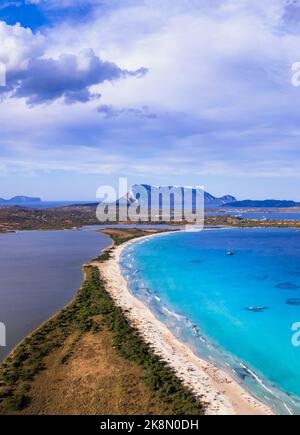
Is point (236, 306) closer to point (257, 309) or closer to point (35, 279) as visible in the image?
point (257, 309)

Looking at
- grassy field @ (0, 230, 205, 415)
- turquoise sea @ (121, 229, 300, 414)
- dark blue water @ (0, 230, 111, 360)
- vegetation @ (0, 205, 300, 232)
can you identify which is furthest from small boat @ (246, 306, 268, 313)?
vegetation @ (0, 205, 300, 232)

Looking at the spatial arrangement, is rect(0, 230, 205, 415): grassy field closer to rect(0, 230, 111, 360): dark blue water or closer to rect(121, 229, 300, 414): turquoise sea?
rect(0, 230, 111, 360): dark blue water

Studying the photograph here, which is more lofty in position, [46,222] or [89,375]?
[46,222]

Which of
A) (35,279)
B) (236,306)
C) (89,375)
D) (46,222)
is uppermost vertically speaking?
(46,222)

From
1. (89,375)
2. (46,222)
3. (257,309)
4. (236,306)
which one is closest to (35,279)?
(236,306)

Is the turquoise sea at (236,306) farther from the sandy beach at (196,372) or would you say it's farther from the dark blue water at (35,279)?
the dark blue water at (35,279)

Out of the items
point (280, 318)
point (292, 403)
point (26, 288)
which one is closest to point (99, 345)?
point (292, 403)

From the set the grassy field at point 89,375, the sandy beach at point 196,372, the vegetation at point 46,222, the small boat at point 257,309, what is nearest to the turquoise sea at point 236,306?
the small boat at point 257,309
